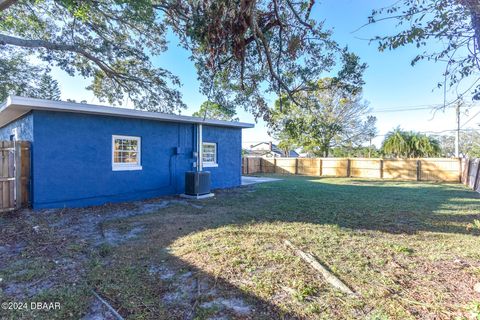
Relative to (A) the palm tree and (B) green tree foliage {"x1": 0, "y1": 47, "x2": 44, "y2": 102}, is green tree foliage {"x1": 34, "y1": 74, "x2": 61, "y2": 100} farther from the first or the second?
(A) the palm tree

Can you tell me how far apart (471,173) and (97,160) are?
15.7 m

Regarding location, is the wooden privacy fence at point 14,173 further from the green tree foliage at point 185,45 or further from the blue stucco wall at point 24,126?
the green tree foliage at point 185,45

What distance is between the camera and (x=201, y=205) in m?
7.47

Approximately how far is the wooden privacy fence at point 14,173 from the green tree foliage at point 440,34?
25.1 ft

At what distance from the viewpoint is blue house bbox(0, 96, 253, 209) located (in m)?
6.22

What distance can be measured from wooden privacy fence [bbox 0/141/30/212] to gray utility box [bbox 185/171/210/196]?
4.18m

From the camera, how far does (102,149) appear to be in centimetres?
728

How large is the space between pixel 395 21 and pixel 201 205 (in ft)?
19.8

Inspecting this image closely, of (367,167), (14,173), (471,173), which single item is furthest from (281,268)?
(367,167)

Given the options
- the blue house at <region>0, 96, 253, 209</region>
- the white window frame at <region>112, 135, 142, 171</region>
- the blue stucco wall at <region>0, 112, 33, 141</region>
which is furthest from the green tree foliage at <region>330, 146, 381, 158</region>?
the blue stucco wall at <region>0, 112, 33, 141</region>

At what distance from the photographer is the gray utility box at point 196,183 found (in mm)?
8531

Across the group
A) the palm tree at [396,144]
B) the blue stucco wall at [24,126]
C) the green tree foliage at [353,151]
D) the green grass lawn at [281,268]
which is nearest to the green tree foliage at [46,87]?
the blue stucco wall at [24,126]

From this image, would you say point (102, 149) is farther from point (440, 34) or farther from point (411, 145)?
point (411, 145)

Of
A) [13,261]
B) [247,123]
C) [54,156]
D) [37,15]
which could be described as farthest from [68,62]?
[13,261]
